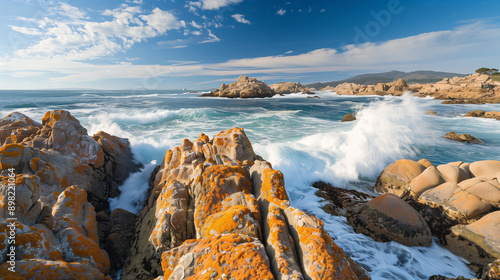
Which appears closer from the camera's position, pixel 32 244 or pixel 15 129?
pixel 32 244

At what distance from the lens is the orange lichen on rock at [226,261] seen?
2.66 m

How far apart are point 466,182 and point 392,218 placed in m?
4.26

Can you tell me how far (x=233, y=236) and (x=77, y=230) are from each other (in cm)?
450

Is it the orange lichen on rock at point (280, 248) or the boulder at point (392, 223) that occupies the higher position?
the orange lichen on rock at point (280, 248)

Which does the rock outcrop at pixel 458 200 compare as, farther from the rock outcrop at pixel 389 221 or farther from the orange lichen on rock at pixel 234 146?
the orange lichen on rock at pixel 234 146

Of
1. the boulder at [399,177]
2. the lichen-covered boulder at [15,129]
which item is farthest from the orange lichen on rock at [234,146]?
the lichen-covered boulder at [15,129]

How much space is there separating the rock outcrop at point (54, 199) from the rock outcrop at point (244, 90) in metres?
90.8

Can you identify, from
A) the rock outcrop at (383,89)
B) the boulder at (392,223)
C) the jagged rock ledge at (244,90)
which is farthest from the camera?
the rock outcrop at (383,89)

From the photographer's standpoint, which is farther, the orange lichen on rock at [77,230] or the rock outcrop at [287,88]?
the rock outcrop at [287,88]

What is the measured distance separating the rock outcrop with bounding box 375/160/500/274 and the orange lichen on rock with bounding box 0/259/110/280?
961cm

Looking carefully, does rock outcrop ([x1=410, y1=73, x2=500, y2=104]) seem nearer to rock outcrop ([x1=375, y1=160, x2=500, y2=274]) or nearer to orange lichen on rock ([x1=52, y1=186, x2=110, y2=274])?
rock outcrop ([x1=375, y1=160, x2=500, y2=274])

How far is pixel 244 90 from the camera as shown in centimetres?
9919

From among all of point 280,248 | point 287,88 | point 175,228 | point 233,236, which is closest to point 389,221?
point 280,248

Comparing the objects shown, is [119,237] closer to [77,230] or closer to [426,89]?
[77,230]
